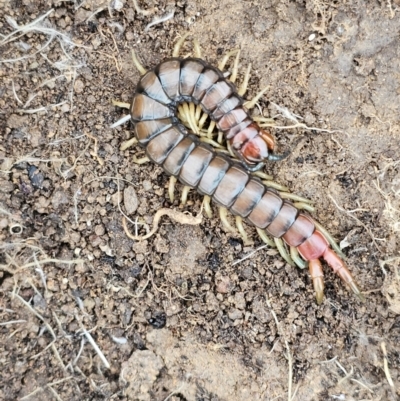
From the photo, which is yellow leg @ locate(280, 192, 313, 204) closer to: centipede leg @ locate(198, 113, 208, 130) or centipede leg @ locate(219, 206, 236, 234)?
centipede leg @ locate(219, 206, 236, 234)

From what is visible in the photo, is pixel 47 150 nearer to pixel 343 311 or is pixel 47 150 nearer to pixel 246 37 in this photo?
pixel 246 37

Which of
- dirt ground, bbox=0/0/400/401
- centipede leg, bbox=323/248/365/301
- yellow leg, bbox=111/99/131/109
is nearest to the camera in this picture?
dirt ground, bbox=0/0/400/401

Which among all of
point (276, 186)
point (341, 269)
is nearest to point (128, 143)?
point (276, 186)

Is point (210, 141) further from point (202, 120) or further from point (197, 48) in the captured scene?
point (197, 48)

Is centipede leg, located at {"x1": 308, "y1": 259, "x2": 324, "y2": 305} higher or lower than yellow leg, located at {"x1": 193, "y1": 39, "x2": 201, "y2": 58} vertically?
lower

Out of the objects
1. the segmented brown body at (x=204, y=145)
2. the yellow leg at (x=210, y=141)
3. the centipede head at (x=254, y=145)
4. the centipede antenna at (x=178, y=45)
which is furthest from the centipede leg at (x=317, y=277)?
the centipede antenna at (x=178, y=45)

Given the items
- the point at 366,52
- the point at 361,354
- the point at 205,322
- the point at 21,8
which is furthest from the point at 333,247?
the point at 21,8

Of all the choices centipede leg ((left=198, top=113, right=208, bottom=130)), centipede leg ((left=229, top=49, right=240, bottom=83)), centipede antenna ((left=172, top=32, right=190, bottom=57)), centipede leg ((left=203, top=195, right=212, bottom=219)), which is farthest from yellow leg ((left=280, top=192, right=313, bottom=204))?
centipede antenna ((left=172, top=32, right=190, bottom=57))
